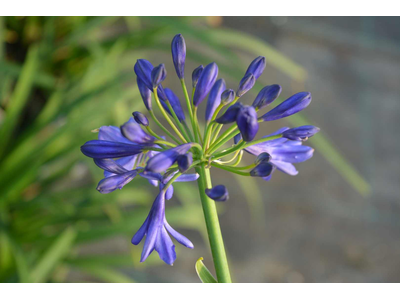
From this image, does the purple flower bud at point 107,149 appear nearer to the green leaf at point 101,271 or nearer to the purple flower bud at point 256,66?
the purple flower bud at point 256,66

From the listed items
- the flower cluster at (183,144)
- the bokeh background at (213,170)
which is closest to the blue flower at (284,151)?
the flower cluster at (183,144)

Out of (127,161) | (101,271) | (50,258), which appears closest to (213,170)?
(101,271)

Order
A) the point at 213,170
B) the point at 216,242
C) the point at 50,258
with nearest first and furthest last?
the point at 216,242 < the point at 50,258 < the point at 213,170

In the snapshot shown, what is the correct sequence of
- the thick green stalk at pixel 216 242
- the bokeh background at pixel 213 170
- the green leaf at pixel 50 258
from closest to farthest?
the thick green stalk at pixel 216 242
the green leaf at pixel 50 258
the bokeh background at pixel 213 170

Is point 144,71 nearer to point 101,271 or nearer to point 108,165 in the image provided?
point 108,165

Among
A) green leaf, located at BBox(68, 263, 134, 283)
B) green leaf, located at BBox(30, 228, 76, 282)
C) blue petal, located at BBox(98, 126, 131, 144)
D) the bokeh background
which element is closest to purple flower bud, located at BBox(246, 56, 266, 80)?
blue petal, located at BBox(98, 126, 131, 144)

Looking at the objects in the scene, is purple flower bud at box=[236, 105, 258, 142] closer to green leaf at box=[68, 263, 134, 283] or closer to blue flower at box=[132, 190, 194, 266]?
blue flower at box=[132, 190, 194, 266]

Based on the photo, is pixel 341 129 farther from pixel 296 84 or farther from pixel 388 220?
pixel 388 220
